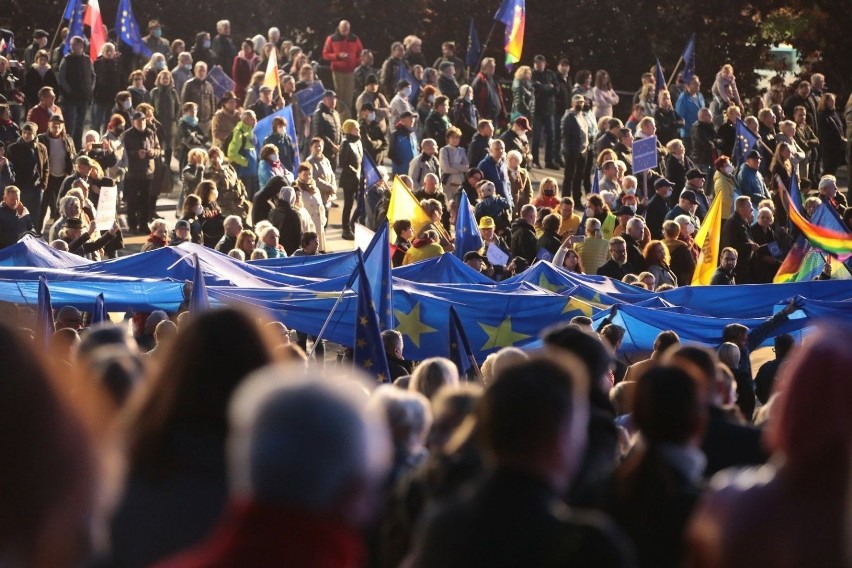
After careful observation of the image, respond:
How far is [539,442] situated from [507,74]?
1134 inches

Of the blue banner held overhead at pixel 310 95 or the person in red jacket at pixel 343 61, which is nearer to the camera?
the blue banner held overhead at pixel 310 95

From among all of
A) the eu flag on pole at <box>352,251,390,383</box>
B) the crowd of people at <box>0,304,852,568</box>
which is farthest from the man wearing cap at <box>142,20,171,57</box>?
the crowd of people at <box>0,304,852,568</box>

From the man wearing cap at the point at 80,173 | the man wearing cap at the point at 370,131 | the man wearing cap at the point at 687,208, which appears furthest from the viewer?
the man wearing cap at the point at 370,131

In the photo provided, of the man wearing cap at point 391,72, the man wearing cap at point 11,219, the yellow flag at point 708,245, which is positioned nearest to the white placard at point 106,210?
the man wearing cap at point 11,219

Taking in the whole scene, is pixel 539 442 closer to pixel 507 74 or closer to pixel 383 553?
pixel 383 553

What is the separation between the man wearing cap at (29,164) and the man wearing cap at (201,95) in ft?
14.8

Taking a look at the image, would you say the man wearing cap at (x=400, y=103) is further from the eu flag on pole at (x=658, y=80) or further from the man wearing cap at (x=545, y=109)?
the eu flag on pole at (x=658, y=80)

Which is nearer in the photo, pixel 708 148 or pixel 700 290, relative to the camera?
pixel 700 290

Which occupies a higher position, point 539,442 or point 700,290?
point 539,442

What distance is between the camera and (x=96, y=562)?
3.53 metres

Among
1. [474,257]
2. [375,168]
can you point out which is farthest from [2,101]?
[474,257]

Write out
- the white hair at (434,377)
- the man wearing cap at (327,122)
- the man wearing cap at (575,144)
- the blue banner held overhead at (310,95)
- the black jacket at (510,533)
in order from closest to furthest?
1. the black jacket at (510,533)
2. the white hair at (434,377)
3. the man wearing cap at (327,122)
4. the man wearing cap at (575,144)
5. the blue banner held overhead at (310,95)

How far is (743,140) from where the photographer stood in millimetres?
24219

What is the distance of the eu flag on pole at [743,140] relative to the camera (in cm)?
2409
